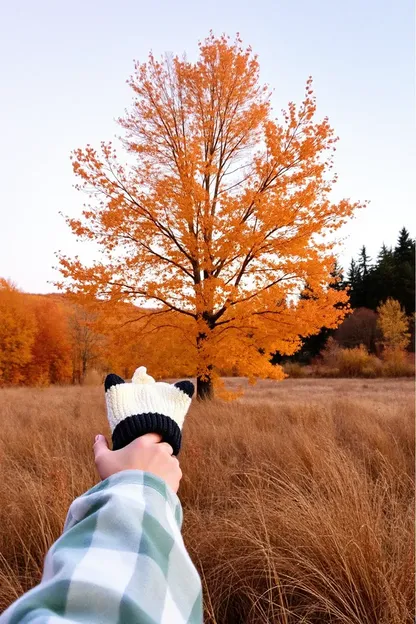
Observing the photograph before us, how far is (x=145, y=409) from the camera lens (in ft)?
3.78

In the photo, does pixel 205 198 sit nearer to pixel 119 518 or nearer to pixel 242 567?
pixel 242 567

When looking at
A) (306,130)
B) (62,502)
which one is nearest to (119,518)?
(62,502)

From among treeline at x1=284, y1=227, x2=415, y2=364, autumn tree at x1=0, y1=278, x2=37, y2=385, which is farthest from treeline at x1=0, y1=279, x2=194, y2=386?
treeline at x1=284, y1=227, x2=415, y2=364

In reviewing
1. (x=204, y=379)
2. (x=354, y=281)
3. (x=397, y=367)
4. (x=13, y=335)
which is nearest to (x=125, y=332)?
(x=204, y=379)

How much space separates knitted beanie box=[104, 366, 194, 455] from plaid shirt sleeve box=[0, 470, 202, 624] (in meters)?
0.30

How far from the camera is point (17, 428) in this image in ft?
22.6

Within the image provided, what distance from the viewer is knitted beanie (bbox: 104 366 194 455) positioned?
110 cm

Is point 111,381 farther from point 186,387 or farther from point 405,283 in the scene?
point 405,283

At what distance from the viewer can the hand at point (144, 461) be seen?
2.95ft

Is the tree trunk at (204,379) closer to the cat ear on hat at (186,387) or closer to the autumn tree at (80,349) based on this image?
the cat ear on hat at (186,387)

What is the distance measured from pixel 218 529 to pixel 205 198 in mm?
7545

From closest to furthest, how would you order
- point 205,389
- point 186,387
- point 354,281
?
point 186,387
point 205,389
point 354,281

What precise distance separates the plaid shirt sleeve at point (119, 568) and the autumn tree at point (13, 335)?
1270 inches

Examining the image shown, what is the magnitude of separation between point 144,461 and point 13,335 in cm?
3259
